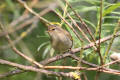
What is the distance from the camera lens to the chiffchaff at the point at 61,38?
9.42ft

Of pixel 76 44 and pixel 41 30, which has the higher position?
pixel 41 30

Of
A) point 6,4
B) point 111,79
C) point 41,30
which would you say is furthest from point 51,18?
point 6,4

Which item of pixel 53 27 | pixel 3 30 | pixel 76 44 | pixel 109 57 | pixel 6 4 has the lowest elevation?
pixel 3 30

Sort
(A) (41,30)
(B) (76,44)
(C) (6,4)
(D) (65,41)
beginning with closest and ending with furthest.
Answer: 1. (C) (6,4)
2. (B) (76,44)
3. (D) (65,41)
4. (A) (41,30)

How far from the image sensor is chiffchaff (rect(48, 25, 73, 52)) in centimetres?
287

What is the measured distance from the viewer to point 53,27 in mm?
2922

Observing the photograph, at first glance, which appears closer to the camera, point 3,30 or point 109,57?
point 3,30

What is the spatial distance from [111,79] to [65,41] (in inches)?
21.0

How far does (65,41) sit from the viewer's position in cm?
300

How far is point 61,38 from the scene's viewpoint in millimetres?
3055

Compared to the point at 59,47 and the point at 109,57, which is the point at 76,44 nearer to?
the point at 59,47

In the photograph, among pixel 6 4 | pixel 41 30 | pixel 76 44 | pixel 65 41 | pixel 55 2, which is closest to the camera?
pixel 55 2

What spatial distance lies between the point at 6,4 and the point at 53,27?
1542 mm

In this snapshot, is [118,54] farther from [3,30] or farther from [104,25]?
[3,30]
